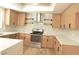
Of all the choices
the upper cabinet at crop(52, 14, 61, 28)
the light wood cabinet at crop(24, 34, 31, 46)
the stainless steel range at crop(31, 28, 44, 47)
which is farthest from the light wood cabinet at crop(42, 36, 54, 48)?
the light wood cabinet at crop(24, 34, 31, 46)

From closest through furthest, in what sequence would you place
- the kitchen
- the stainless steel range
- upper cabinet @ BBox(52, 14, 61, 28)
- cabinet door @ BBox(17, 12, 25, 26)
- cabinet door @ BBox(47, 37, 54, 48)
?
the kitchen, cabinet door @ BBox(47, 37, 54, 48), the stainless steel range, upper cabinet @ BBox(52, 14, 61, 28), cabinet door @ BBox(17, 12, 25, 26)

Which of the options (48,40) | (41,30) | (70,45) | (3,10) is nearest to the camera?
(70,45)

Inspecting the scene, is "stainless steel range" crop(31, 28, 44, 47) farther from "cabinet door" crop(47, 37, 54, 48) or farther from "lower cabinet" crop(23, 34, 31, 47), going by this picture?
"cabinet door" crop(47, 37, 54, 48)

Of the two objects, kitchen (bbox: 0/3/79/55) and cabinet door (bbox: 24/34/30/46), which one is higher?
kitchen (bbox: 0/3/79/55)

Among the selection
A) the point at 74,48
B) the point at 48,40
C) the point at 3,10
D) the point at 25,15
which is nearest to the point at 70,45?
the point at 74,48

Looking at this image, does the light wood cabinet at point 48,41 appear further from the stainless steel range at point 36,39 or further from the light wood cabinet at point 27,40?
the light wood cabinet at point 27,40

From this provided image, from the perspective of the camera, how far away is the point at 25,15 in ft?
24.3

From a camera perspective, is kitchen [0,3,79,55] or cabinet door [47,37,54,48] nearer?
kitchen [0,3,79,55]

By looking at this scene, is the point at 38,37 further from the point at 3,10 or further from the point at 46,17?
the point at 3,10

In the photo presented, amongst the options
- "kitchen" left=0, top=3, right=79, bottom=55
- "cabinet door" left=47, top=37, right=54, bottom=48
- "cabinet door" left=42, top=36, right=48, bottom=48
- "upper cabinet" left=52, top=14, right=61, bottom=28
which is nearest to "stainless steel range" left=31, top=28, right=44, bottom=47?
"kitchen" left=0, top=3, right=79, bottom=55

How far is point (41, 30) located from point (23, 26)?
1.12 meters

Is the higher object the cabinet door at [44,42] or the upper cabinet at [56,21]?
the upper cabinet at [56,21]

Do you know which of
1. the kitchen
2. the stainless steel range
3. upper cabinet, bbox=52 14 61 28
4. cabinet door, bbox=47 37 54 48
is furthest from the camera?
upper cabinet, bbox=52 14 61 28

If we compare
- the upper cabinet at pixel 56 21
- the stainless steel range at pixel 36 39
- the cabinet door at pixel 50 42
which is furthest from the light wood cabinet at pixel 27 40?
the upper cabinet at pixel 56 21
